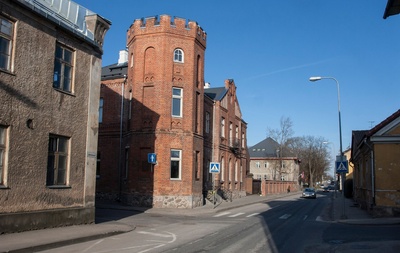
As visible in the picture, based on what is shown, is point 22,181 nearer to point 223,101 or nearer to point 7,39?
point 7,39

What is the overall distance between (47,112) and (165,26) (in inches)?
594

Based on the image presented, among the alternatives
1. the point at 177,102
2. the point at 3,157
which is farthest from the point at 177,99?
the point at 3,157

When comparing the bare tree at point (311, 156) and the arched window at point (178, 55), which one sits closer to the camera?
the arched window at point (178, 55)

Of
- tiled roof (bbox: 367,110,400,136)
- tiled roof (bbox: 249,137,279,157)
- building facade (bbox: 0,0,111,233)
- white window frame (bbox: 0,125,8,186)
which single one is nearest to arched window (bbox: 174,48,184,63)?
building facade (bbox: 0,0,111,233)

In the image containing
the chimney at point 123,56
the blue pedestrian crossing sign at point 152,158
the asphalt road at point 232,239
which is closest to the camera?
the asphalt road at point 232,239

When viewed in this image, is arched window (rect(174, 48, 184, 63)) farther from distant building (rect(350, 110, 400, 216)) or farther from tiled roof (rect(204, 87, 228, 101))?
distant building (rect(350, 110, 400, 216))

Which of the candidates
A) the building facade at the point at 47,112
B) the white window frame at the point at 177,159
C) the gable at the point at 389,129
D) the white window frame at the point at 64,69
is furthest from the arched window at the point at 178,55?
the gable at the point at 389,129

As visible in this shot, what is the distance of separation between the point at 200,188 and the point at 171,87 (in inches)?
292

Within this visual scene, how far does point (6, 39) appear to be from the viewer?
41.8 ft

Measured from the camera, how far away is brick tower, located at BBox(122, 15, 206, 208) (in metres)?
27.0

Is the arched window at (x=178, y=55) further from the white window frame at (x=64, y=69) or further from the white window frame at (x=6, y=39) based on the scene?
the white window frame at (x=6, y=39)

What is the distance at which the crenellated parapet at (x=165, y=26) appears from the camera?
27.8 metres

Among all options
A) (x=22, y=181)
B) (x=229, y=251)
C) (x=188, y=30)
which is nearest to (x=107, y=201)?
(x=188, y=30)

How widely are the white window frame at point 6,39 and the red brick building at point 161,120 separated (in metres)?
14.3
